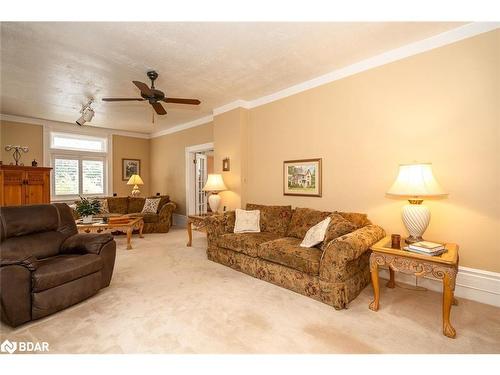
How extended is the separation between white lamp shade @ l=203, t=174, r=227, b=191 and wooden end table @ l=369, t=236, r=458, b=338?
2.97 meters

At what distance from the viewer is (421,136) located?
110 inches

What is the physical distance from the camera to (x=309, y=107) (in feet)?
12.6

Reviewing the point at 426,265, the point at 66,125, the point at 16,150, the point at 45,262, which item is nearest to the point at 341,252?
the point at 426,265

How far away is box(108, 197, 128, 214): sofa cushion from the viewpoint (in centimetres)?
629

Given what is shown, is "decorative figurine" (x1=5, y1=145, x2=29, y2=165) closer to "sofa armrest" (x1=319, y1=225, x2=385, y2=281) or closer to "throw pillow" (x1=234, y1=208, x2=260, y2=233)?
"throw pillow" (x1=234, y1=208, x2=260, y2=233)

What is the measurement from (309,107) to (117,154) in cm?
593

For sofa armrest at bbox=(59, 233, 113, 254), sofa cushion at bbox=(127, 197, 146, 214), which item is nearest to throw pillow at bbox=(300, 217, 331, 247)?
sofa armrest at bbox=(59, 233, 113, 254)

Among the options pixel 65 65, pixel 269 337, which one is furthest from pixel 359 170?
pixel 65 65

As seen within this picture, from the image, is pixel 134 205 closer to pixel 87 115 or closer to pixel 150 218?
pixel 150 218

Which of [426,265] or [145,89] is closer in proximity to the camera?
[426,265]

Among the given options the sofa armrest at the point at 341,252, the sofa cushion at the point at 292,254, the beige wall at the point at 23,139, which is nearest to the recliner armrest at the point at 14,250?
the sofa cushion at the point at 292,254

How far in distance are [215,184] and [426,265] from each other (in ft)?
11.4

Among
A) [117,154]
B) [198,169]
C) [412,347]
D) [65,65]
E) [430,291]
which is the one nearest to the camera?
[412,347]
